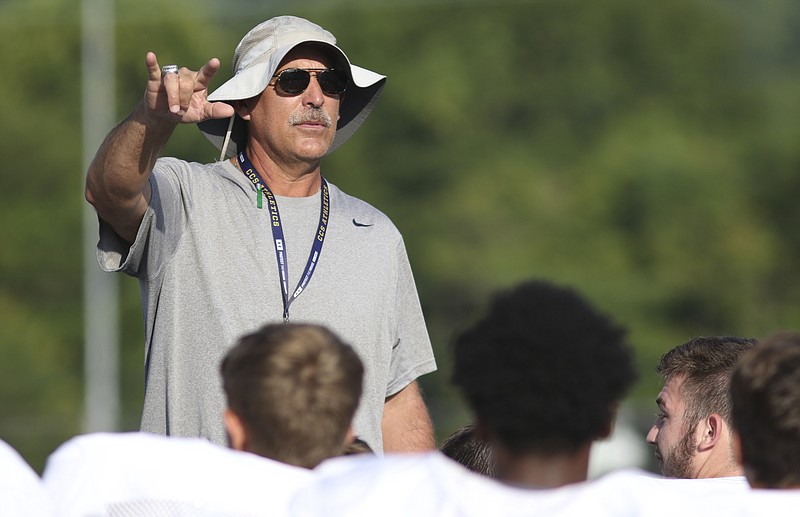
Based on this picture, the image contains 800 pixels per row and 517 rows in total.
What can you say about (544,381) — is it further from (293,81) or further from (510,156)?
(510,156)

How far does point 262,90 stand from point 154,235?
0.64 m

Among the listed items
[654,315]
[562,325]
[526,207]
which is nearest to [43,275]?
[526,207]

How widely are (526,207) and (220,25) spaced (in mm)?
8509

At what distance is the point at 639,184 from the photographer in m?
27.9

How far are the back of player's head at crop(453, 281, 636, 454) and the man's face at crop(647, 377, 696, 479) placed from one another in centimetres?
152

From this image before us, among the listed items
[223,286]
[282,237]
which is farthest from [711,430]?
[223,286]

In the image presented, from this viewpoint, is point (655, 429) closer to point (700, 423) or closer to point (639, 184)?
point (700, 423)

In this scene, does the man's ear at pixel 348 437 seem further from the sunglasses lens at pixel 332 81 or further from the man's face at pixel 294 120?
the sunglasses lens at pixel 332 81

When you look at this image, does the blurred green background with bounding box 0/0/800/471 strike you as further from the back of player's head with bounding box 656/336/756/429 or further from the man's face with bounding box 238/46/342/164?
the man's face with bounding box 238/46/342/164

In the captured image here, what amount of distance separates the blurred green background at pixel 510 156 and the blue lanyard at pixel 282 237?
1935 centimetres

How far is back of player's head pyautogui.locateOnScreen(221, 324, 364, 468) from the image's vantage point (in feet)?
9.73

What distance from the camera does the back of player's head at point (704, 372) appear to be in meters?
4.27

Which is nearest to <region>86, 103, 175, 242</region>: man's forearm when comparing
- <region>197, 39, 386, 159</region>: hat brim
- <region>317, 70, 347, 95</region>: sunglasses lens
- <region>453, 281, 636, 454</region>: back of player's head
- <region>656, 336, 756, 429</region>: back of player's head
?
<region>197, 39, 386, 159</region>: hat brim

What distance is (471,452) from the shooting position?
4438 millimetres
